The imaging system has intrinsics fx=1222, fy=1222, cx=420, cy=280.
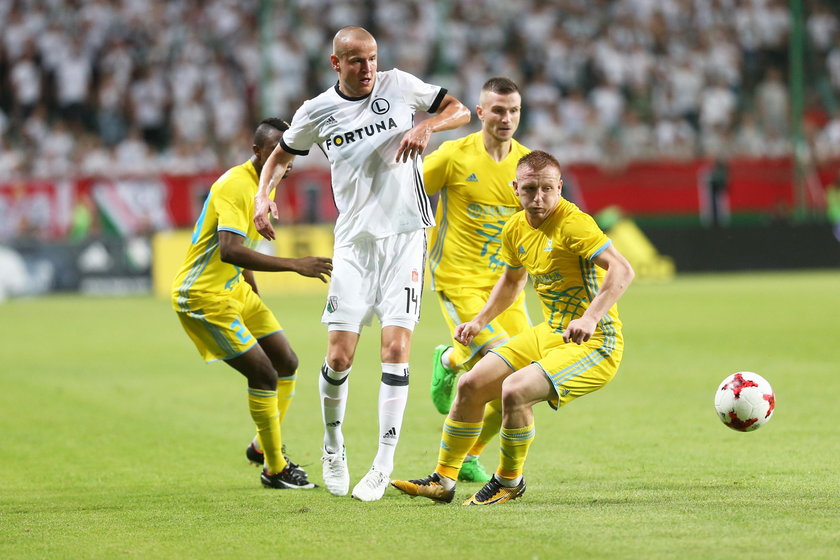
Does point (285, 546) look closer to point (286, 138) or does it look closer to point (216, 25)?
point (286, 138)

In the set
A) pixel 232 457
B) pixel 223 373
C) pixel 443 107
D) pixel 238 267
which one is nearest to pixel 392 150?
pixel 443 107

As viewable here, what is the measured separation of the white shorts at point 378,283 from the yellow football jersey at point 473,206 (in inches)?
31.4

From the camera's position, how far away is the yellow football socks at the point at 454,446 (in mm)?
6449

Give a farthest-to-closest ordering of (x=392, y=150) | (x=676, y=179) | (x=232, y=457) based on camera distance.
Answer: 1. (x=676, y=179)
2. (x=232, y=457)
3. (x=392, y=150)

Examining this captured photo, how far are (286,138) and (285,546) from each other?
258cm

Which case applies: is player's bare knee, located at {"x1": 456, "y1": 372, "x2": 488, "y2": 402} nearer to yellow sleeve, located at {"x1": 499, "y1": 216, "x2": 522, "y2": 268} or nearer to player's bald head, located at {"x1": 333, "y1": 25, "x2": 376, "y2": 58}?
yellow sleeve, located at {"x1": 499, "y1": 216, "x2": 522, "y2": 268}

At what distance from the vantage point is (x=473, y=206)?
7809mm

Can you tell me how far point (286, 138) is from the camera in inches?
275

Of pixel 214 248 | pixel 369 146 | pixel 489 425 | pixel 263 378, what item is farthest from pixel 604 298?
pixel 214 248

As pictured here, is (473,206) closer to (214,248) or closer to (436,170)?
(436,170)

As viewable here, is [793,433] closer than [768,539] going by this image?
No

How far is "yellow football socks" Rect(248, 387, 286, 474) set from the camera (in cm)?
708

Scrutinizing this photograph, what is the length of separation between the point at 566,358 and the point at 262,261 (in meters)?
1.76

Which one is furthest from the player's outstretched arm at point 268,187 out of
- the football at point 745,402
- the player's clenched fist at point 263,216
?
the football at point 745,402
